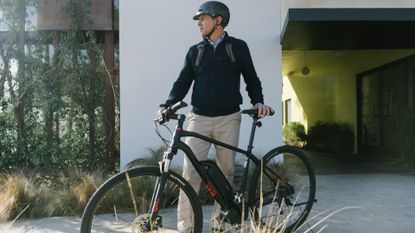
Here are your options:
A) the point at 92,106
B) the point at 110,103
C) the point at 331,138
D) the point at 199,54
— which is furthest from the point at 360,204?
the point at 331,138

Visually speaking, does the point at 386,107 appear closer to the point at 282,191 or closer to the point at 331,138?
the point at 331,138

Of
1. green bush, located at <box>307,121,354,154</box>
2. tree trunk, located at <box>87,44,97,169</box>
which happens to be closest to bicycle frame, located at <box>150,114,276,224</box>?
tree trunk, located at <box>87,44,97,169</box>

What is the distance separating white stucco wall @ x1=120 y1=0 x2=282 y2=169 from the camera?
686cm

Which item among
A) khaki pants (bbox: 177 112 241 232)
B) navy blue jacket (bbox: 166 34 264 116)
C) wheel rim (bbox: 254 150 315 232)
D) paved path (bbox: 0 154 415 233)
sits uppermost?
navy blue jacket (bbox: 166 34 264 116)

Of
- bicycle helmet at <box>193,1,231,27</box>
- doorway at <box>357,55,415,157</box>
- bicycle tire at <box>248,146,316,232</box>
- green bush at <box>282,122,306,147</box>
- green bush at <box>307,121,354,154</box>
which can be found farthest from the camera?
green bush at <box>282,122,306,147</box>

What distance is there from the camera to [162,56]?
6898 millimetres

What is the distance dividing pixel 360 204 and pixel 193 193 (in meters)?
2.71

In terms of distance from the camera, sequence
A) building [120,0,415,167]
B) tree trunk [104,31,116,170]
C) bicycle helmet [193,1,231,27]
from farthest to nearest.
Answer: tree trunk [104,31,116,170] → building [120,0,415,167] → bicycle helmet [193,1,231,27]

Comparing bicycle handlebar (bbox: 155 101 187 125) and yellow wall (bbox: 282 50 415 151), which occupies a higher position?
yellow wall (bbox: 282 50 415 151)

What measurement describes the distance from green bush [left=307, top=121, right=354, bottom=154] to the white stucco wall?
604 cm

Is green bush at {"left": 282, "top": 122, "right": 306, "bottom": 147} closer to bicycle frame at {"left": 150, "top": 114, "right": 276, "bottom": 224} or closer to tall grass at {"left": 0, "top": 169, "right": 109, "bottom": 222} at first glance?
tall grass at {"left": 0, "top": 169, "right": 109, "bottom": 222}

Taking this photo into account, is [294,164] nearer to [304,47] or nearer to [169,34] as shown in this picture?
[169,34]

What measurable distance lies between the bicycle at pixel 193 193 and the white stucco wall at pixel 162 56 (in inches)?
99.7

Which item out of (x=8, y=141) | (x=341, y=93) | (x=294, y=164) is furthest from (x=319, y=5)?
(x=341, y=93)
